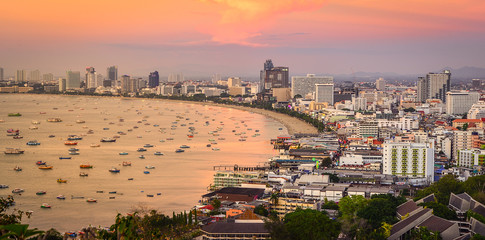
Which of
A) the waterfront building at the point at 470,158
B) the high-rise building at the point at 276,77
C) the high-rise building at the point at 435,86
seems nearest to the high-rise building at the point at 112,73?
the high-rise building at the point at 276,77

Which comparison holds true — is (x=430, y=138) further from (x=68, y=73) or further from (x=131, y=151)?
(x=68, y=73)

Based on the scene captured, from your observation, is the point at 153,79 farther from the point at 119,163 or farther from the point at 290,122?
the point at 119,163

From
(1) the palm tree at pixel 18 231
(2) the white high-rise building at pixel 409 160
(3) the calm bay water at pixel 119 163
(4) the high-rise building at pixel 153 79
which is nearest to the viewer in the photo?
(1) the palm tree at pixel 18 231

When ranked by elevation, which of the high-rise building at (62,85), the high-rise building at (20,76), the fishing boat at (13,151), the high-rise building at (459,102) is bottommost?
the fishing boat at (13,151)

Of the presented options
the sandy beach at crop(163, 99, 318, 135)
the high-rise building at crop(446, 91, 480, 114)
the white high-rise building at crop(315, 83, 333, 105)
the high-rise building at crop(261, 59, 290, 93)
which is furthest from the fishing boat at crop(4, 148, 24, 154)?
the high-rise building at crop(261, 59, 290, 93)

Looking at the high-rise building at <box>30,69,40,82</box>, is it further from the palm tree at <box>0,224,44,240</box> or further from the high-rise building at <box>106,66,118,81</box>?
the palm tree at <box>0,224,44,240</box>

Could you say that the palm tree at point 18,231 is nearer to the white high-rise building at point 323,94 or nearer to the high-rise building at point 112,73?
the white high-rise building at point 323,94

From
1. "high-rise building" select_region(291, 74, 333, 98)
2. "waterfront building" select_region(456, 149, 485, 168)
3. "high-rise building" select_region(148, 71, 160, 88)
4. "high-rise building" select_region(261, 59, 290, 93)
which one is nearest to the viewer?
"waterfront building" select_region(456, 149, 485, 168)
